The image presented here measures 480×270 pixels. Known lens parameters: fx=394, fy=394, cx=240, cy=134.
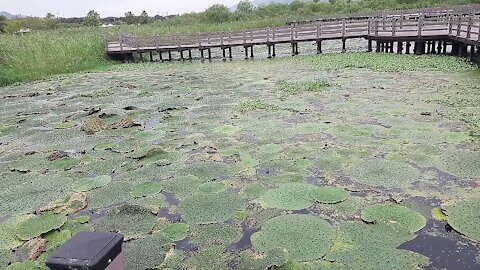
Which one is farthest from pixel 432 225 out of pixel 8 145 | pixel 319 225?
pixel 8 145

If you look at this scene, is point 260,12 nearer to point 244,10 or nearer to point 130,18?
point 244,10

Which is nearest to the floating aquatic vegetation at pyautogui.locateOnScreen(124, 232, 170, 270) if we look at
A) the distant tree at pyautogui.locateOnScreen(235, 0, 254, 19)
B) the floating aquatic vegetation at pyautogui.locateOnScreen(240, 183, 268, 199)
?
the floating aquatic vegetation at pyautogui.locateOnScreen(240, 183, 268, 199)

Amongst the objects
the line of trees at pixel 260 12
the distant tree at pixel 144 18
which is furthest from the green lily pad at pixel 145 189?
the distant tree at pixel 144 18

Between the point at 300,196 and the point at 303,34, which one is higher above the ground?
the point at 303,34

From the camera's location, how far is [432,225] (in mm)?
3602

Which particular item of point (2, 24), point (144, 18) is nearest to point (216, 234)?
point (2, 24)

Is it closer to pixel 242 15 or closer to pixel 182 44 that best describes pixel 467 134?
pixel 182 44

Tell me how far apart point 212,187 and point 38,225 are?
6.11 feet

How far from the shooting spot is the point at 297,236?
11.6 ft

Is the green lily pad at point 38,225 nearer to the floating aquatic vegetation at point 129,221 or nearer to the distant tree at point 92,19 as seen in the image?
the floating aquatic vegetation at point 129,221

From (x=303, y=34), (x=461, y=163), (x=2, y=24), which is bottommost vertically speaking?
(x=461, y=163)

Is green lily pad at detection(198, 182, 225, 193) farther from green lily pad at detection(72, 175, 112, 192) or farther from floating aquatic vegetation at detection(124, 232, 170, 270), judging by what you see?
green lily pad at detection(72, 175, 112, 192)

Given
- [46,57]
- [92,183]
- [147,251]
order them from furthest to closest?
[46,57] → [92,183] → [147,251]

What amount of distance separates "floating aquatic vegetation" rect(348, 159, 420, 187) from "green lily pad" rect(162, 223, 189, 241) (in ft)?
6.83
